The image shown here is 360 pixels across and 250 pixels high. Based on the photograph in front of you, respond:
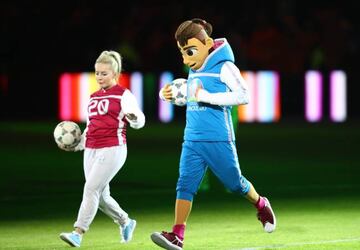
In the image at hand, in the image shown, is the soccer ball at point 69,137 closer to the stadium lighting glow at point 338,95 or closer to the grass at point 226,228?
the grass at point 226,228

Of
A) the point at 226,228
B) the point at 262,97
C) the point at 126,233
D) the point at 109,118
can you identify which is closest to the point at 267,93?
the point at 262,97

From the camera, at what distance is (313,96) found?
3192 cm

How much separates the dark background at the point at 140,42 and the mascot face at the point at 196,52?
20.8 meters

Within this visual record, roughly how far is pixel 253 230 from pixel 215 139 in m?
1.86

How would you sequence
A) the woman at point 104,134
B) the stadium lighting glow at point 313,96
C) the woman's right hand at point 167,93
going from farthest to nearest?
the stadium lighting glow at point 313,96, the woman at point 104,134, the woman's right hand at point 167,93

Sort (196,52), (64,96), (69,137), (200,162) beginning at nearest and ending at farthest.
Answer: (200,162) → (196,52) → (69,137) → (64,96)

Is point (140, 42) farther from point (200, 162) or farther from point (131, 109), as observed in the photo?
point (200, 162)

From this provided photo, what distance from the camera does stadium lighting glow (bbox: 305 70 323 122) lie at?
31750mm

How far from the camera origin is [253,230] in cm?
1180

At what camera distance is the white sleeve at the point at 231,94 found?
10.1 meters

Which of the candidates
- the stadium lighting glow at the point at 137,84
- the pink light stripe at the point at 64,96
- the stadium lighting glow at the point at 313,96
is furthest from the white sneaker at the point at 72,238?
the stadium lighting glow at the point at 313,96

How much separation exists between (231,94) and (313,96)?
22.0 meters

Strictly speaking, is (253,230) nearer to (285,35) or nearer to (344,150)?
(344,150)

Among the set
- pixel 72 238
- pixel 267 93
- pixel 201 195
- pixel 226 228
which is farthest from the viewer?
pixel 267 93
